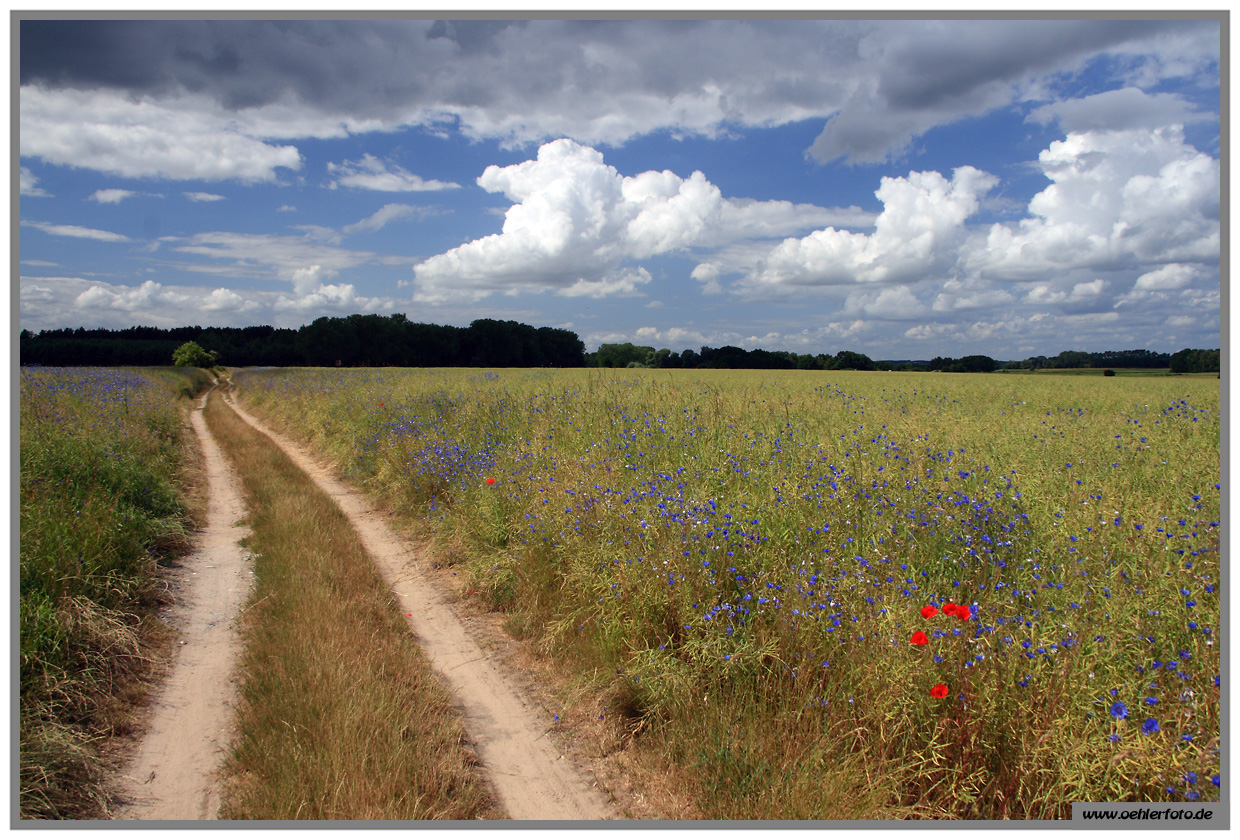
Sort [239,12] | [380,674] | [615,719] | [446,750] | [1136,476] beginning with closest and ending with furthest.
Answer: [239,12] → [446,750] → [615,719] → [380,674] → [1136,476]

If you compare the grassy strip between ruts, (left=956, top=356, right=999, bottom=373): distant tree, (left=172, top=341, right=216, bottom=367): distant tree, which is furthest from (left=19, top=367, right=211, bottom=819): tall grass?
(left=172, top=341, right=216, bottom=367): distant tree

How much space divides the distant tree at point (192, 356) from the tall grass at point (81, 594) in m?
64.2

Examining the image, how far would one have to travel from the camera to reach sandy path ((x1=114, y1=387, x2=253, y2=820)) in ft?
9.12

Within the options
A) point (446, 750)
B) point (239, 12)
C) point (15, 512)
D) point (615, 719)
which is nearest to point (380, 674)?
point (446, 750)

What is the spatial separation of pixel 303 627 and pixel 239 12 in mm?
3783

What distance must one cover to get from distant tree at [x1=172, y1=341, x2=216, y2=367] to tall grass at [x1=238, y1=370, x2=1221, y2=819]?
2704 inches

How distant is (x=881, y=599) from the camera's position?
3215 mm

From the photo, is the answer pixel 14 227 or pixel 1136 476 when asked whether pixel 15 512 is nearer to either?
pixel 14 227

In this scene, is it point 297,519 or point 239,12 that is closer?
point 239,12

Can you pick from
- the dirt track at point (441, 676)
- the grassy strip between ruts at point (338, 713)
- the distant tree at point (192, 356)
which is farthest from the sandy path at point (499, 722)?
the distant tree at point (192, 356)

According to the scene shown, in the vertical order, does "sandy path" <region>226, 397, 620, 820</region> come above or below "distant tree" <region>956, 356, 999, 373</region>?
below

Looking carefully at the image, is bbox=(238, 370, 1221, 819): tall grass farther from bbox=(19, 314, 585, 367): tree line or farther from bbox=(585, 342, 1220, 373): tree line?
bbox=(19, 314, 585, 367): tree line

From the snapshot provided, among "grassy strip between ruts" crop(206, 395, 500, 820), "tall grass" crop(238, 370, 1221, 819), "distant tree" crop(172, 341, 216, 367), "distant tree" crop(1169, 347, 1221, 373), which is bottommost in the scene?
"grassy strip between ruts" crop(206, 395, 500, 820)

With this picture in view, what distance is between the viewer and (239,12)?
8.39ft
